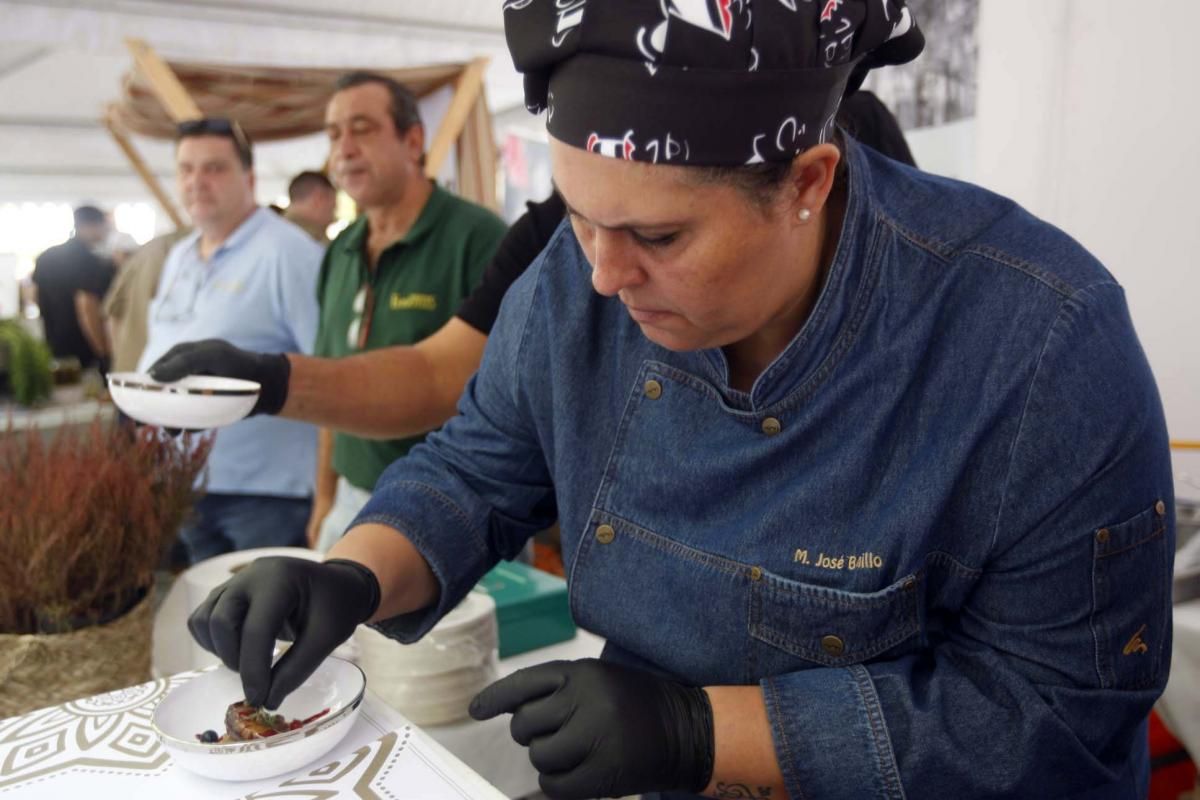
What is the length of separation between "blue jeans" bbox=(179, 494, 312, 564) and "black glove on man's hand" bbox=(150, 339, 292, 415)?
3.89ft

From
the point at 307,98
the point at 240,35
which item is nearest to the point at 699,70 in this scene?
the point at 307,98

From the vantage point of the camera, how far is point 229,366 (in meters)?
1.55

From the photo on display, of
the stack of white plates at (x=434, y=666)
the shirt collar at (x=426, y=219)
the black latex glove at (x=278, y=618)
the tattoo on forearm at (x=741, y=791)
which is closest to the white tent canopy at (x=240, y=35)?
the shirt collar at (x=426, y=219)

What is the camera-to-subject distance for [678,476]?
100 centimetres

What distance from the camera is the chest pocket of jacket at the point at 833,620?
89 centimetres

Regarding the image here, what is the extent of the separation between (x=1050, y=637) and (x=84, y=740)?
0.90m

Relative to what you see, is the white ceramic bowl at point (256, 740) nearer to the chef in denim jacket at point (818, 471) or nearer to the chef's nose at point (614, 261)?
the chef in denim jacket at point (818, 471)

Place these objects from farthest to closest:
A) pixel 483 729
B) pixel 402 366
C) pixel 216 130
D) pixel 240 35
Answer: pixel 240 35 < pixel 216 130 < pixel 402 366 < pixel 483 729

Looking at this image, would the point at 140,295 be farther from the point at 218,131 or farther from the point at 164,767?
the point at 164,767

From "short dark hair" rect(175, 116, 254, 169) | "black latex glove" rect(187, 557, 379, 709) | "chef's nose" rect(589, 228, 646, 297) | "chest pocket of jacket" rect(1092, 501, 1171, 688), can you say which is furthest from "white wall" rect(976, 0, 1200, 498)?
"short dark hair" rect(175, 116, 254, 169)

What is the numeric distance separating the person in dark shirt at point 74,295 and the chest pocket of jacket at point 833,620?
218 inches

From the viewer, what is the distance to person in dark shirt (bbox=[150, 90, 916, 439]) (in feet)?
5.19

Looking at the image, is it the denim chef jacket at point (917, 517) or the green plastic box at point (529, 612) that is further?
the green plastic box at point (529, 612)

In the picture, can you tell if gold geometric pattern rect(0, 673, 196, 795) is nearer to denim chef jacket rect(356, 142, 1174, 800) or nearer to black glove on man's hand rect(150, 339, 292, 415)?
denim chef jacket rect(356, 142, 1174, 800)
